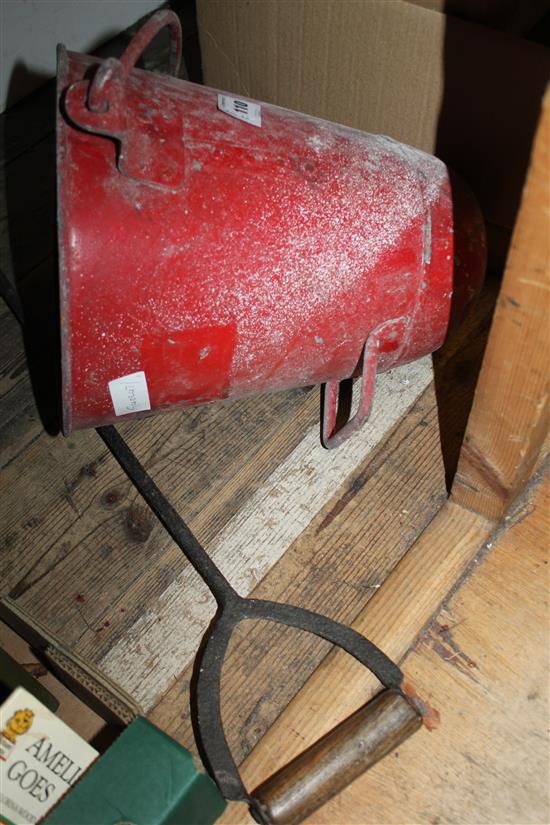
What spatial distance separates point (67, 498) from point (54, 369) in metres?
0.27

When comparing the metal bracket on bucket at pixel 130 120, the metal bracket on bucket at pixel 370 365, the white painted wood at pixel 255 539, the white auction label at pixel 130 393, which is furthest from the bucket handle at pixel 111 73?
the white painted wood at pixel 255 539

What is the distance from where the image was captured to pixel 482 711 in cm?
91

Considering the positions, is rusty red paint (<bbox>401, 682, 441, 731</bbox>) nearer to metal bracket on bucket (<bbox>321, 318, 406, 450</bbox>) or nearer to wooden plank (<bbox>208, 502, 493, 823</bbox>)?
wooden plank (<bbox>208, 502, 493, 823</bbox>)

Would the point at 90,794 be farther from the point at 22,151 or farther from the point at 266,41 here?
the point at 22,151

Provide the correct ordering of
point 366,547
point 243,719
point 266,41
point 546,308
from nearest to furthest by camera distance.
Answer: point 546,308
point 243,719
point 366,547
point 266,41

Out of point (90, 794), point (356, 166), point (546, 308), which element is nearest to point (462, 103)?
point (356, 166)

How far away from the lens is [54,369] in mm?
1288

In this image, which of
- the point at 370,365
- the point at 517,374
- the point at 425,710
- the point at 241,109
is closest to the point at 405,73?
the point at 241,109

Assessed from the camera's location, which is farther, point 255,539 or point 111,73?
point 255,539

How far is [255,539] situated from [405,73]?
75 cm

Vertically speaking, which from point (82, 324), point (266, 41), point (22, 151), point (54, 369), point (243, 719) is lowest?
point (243, 719)

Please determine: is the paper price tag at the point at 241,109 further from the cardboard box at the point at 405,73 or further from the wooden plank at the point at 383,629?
the wooden plank at the point at 383,629

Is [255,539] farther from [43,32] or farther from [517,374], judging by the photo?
[43,32]

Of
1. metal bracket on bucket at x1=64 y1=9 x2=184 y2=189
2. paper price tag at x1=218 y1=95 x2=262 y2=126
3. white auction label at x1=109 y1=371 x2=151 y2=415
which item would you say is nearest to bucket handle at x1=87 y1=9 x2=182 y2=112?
metal bracket on bucket at x1=64 y1=9 x2=184 y2=189
